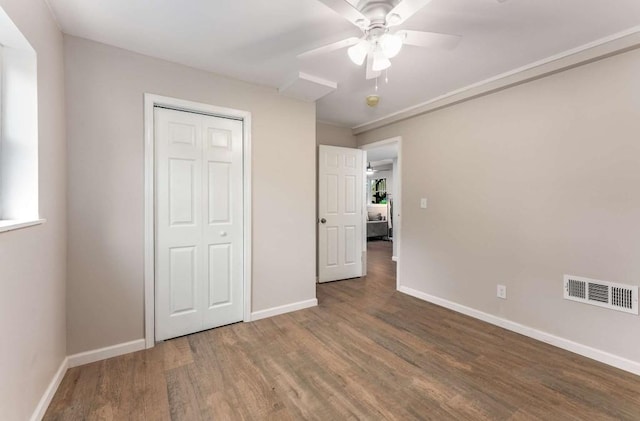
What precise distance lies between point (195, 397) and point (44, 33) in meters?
2.34

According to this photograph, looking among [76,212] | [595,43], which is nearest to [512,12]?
[595,43]

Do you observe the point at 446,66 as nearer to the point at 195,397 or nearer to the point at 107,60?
the point at 107,60

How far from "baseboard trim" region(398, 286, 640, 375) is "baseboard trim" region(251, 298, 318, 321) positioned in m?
1.40

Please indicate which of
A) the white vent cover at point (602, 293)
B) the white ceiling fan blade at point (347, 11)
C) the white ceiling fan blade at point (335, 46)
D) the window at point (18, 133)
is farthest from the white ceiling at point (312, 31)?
the white vent cover at point (602, 293)

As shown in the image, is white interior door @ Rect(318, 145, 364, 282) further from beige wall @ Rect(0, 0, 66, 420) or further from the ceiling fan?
beige wall @ Rect(0, 0, 66, 420)

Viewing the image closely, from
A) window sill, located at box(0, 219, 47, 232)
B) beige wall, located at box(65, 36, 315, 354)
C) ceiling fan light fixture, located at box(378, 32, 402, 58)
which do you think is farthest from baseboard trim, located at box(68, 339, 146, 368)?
ceiling fan light fixture, located at box(378, 32, 402, 58)

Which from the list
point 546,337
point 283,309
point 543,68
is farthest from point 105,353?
point 543,68

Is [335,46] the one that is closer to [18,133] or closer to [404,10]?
[404,10]

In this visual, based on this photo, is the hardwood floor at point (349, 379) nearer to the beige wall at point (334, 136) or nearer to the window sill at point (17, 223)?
the window sill at point (17, 223)

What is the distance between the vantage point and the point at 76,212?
1983 millimetres

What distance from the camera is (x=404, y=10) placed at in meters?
1.36

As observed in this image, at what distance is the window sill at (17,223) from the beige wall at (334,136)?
3196 millimetres

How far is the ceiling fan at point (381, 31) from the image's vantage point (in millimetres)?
1338

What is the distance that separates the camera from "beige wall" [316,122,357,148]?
4113mm
